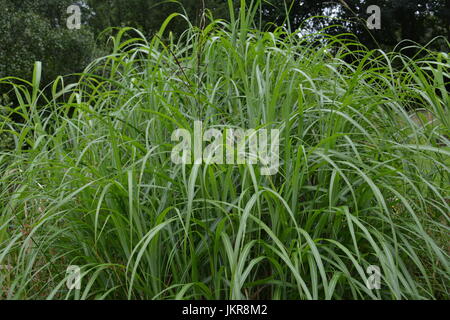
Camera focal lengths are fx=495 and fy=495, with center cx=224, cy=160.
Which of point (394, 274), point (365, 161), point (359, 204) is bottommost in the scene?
point (394, 274)

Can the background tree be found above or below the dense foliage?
above

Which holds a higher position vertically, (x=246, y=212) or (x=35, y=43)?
(x=35, y=43)

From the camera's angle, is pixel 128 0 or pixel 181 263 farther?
pixel 128 0

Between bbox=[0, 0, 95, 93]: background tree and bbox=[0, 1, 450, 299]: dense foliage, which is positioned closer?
bbox=[0, 1, 450, 299]: dense foliage

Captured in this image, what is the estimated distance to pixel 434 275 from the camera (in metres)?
1.85

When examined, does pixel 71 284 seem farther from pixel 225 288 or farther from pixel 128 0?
pixel 128 0

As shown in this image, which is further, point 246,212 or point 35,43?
point 35,43

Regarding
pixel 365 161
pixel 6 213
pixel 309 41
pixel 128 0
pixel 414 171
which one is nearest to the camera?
pixel 365 161

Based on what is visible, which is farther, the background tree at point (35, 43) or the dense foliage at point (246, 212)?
the background tree at point (35, 43)

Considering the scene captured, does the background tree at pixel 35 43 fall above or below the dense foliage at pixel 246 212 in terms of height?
above
